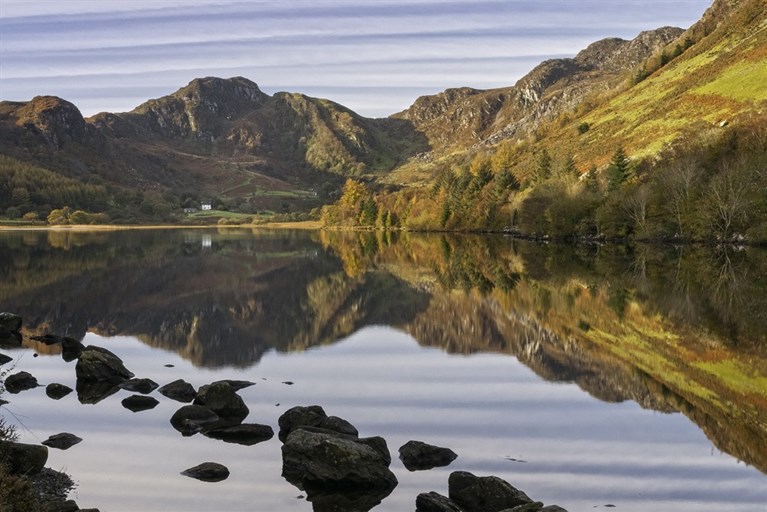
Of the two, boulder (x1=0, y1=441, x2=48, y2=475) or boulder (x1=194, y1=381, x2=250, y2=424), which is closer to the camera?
boulder (x1=0, y1=441, x2=48, y2=475)

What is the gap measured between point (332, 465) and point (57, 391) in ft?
43.2

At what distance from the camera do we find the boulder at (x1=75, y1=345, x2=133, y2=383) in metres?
26.3

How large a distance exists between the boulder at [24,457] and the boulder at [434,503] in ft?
28.0

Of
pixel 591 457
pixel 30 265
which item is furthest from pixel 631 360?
pixel 30 265

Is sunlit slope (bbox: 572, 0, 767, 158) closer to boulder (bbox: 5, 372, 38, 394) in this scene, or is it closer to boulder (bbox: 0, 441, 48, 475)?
boulder (bbox: 5, 372, 38, 394)

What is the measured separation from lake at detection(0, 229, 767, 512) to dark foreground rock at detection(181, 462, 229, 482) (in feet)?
0.74

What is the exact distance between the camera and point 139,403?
22984 millimetres

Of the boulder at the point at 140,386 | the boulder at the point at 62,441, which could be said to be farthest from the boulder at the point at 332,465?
the boulder at the point at 140,386

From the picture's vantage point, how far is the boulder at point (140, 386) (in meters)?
25.2

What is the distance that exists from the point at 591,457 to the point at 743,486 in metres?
3.45

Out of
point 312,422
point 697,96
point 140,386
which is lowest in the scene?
point 140,386

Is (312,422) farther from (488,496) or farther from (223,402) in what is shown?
(488,496)

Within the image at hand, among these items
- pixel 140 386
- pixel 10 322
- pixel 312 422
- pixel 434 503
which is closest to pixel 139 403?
pixel 140 386

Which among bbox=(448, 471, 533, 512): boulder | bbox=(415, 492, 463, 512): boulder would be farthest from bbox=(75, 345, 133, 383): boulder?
bbox=(448, 471, 533, 512): boulder
